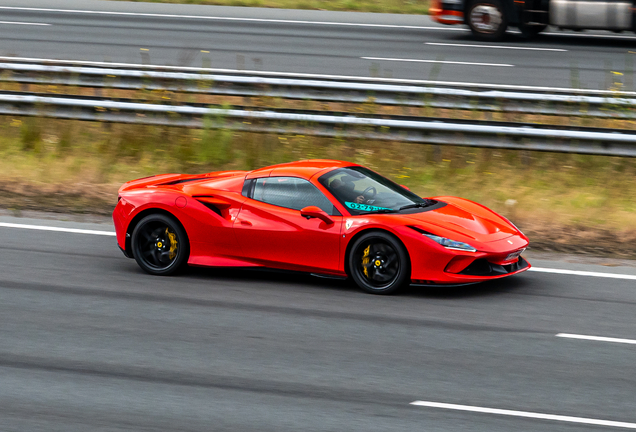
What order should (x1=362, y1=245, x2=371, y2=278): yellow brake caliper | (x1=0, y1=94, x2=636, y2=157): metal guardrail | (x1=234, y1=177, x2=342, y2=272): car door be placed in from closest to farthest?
(x1=362, y1=245, x2=371, y2=278): yellow brake caliper, (x1=234, y1=177, x2=342, y2=272): car door, (x1=0, y1=94, x2=636, y2=157): metal guardrail

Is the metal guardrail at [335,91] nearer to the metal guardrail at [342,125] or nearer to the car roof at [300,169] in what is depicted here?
the metal guardrail at [342,125]

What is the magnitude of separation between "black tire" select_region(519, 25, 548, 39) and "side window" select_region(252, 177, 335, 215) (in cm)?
1321

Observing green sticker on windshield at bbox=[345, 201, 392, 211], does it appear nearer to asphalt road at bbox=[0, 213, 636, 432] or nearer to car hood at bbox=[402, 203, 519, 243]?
car hood at bbox=[402, 203, 519, 243]

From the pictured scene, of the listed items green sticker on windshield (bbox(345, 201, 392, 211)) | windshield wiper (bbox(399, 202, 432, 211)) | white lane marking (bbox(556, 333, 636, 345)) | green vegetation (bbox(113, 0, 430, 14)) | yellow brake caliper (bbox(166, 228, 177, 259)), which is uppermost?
green vegetation (bbox(113, 0, 430, 14))

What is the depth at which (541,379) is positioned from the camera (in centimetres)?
652

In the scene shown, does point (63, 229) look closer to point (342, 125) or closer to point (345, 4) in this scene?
point (342, 125)

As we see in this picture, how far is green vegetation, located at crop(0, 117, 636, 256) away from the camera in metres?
11.3

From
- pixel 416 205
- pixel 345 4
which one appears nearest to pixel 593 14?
pixel 345 4

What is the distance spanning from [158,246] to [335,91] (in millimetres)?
5874

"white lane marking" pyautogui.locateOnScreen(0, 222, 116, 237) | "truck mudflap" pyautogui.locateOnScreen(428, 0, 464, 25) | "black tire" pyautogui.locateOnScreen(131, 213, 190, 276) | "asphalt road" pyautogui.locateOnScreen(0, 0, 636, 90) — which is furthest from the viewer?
"truck mudflap" pyautogui.locateOnScreen(428, 0, 464, 25)

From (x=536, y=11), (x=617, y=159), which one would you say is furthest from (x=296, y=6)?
(x=617, y=159)

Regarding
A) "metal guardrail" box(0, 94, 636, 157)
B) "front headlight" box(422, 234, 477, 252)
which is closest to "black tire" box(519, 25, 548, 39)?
"metal guardrail" box(0, 94, 636, 157)

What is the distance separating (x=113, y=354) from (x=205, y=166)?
21.8 ft

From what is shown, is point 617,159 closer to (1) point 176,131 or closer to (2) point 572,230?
(2) point 572,230
